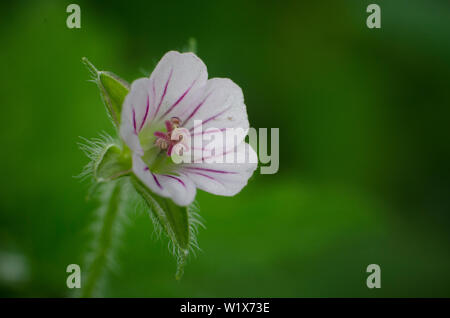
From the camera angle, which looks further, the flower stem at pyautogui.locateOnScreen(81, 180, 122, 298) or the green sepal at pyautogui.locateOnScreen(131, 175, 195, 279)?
the flower stem at pyautogui.locateOnScreen(81, 180, 122, 298)

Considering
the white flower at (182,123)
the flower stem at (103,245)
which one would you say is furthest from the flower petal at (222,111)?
the flower stem at (103,245)

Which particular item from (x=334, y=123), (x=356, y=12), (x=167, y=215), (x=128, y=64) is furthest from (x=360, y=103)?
(x=167, y=215)

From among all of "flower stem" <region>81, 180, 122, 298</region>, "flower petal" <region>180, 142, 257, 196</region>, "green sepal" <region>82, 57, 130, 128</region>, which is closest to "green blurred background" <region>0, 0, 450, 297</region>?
"flower stem" <region>81, 180, 122, 298</region>

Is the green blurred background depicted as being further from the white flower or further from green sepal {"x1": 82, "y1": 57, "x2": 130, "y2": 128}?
green sepal {"x1": 82, "y1": 57, "x2": 130, "y2": 128}

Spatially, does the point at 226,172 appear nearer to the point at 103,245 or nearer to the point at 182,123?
the point at 182,123

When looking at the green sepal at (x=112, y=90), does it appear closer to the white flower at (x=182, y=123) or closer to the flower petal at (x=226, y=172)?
the white flower at (x=182, y=123)

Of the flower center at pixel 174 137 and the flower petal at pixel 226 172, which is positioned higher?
the flower center at pixel 174 137
